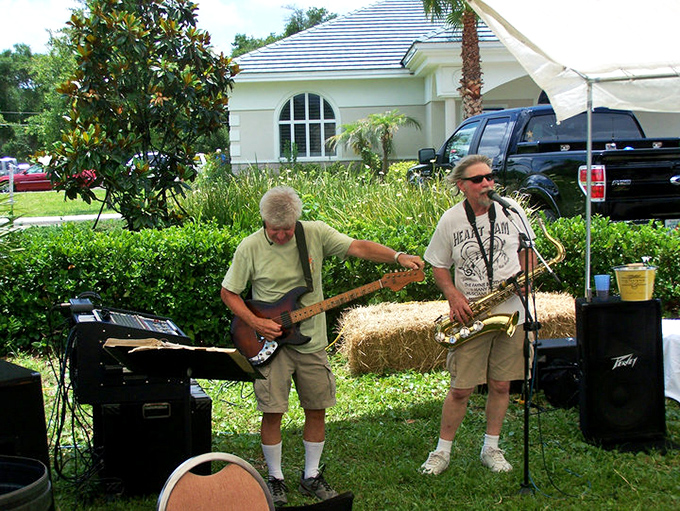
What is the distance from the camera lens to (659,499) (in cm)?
407

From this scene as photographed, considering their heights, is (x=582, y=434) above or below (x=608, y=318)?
below

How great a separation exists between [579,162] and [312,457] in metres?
5.45

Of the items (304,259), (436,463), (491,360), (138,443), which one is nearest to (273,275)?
(304,259)

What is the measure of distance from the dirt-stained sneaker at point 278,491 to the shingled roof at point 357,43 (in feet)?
51.3

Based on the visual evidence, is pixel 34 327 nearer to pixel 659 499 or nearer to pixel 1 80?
pixel 659 499

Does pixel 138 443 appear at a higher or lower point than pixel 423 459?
higher

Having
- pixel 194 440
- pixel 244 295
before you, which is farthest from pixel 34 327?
pixel 194 440

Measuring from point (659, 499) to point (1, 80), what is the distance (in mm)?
77119

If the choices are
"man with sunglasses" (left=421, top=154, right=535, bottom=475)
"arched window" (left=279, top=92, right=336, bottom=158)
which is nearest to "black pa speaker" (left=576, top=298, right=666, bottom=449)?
"man with sunglasses" (left=421, top=154, right=535, bottom=475)

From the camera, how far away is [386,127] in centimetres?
1892

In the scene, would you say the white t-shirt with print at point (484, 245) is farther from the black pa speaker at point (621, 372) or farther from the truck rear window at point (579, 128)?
the truck rear window at point (579, 128)

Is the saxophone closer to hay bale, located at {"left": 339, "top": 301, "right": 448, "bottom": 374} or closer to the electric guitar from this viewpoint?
the electric guitar

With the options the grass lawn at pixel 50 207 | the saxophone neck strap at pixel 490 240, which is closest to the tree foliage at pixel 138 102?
the saxophone neck strap at pixel 490 240

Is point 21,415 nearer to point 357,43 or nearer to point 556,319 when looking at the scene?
point 556,319
